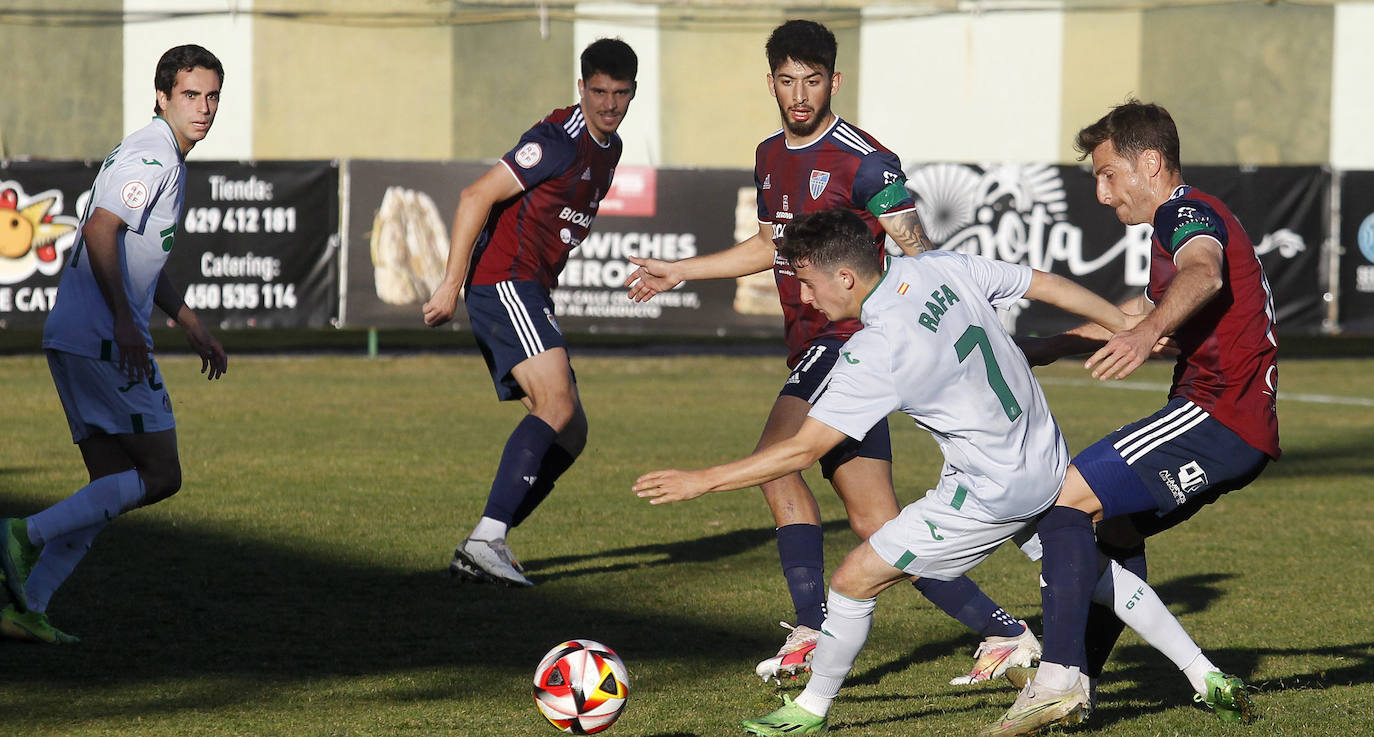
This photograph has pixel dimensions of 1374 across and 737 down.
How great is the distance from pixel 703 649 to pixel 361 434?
658 cm

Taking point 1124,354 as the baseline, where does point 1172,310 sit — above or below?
above

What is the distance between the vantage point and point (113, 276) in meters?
5.34

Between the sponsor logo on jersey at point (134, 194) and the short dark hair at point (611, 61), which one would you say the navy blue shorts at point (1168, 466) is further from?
the sponsor logo on jersey at point (134, 194)

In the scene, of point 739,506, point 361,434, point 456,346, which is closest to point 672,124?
point 456,346

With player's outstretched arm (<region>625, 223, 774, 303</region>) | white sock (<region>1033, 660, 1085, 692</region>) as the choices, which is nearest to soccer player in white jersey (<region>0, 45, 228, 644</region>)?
player's outstretched arm (<region>625, 223, 774, 303</region>)

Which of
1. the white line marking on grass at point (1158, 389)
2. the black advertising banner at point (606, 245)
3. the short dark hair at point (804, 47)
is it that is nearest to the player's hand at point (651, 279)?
the short dark hair at point (804, 47)

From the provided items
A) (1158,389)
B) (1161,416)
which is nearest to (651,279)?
(1161,416)

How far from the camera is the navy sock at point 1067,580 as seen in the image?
4410 mm

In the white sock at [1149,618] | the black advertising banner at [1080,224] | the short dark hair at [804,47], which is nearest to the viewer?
the white sock at [1149,618]

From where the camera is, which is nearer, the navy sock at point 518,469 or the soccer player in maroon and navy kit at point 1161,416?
the soccer player in maroon and navy kit at point 1161,416

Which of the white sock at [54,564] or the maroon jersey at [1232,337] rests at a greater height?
the maroon jersey at [1232,337]

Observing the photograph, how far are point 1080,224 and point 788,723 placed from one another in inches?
542

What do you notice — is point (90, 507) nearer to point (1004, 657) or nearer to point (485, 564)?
point (485, 564)

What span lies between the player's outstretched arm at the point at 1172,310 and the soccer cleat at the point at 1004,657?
1.18 metres
